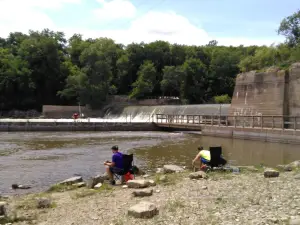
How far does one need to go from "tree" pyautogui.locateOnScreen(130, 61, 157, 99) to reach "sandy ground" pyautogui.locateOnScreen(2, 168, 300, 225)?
60.5m

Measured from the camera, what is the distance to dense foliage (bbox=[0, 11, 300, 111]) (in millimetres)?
71062

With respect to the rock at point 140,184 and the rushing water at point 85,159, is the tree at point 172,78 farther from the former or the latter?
the rock at point 140,184

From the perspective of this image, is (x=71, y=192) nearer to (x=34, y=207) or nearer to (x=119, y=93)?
(x=34, y=207)

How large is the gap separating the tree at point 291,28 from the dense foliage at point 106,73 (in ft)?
72.0

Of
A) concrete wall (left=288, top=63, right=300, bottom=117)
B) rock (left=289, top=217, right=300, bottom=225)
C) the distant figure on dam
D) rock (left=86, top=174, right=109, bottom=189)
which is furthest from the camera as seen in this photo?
concrete wall (left=288, top=63, right=300, bottom=117)

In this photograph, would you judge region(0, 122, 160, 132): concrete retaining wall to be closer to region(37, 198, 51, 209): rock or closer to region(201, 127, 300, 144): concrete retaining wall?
region(201, 127, 300, 144): concrete retaining wall

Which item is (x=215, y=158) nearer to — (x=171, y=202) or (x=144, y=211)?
(x=171, y=202)

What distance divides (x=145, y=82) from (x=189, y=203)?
65.7 metres

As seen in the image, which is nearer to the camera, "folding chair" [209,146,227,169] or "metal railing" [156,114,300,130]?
"folding chair" [209,146,227,169]

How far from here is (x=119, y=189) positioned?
34.7 ft

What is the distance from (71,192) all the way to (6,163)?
26.9ft

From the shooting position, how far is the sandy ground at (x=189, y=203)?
657 centimetres

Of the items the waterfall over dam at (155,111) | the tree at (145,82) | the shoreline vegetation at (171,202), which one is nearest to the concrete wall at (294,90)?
the waterfall over dam at (155,111)

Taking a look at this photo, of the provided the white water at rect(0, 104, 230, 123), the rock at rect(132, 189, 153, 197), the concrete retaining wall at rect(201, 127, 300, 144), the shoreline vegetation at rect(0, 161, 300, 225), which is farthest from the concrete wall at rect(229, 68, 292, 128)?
the rock at rect(132, 189, 153, 197)
